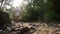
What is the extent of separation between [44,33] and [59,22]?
1.98 metres

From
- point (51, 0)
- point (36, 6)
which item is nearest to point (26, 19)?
point (36, 6)

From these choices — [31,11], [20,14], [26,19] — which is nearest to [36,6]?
[31,11]

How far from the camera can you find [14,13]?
1275 cm

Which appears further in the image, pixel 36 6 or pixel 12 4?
pixel 12 4

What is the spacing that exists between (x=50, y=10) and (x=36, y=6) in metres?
3.92

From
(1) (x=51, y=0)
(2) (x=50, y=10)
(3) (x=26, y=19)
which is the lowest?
(3) (x=26, y=19)

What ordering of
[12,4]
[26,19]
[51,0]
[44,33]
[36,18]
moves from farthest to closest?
[12,4] < [26,19] < [36,18] < [51,0] < [44,33]

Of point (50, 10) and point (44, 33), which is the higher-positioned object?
point (50, 10)

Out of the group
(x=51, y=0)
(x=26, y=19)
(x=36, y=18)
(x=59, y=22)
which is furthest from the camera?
(x=26, y=19)

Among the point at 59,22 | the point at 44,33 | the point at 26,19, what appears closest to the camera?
the point at 44,33

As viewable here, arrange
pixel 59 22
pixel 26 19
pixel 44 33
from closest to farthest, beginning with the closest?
pixel 44 33, pixel 59 22, pixel 26 19

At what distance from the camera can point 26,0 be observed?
12812 millimetres

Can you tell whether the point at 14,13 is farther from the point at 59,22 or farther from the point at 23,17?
the point at 59,22

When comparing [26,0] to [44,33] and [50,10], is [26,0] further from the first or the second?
[44,33]
